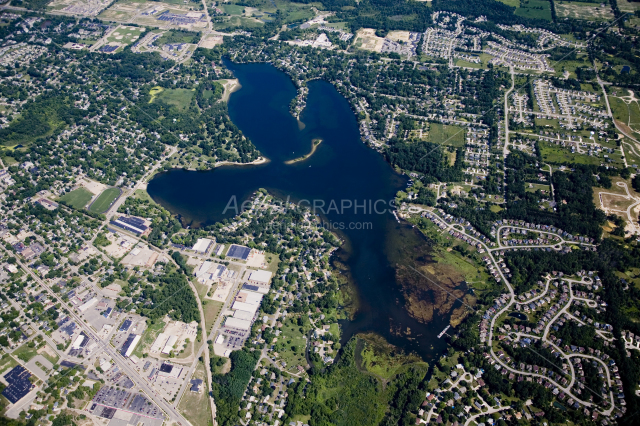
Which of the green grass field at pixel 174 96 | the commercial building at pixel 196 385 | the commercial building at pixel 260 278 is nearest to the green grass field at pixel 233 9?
the green grass field at pixel 174 96

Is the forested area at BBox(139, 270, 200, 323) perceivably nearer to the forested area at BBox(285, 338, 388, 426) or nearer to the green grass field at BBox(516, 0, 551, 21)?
the forested area at BBox(285, 338, 388, 426)

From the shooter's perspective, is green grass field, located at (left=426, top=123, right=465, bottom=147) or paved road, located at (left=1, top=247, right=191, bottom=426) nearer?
paved road, located at (left=1, top=247, right=191, bottom=426)

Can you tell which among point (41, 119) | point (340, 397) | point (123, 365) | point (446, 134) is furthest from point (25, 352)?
point (446, 134)

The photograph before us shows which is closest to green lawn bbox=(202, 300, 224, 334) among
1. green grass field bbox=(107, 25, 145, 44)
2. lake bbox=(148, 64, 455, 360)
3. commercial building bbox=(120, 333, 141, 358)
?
commercial building bbox=(120, 333, 141, 358)

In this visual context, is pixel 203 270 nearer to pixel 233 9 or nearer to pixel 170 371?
pixel 170 371

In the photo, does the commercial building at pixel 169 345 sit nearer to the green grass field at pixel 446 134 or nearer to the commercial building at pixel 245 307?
the commercial building at pixel 245 307

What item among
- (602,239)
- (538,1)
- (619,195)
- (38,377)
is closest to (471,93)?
(619,195)
